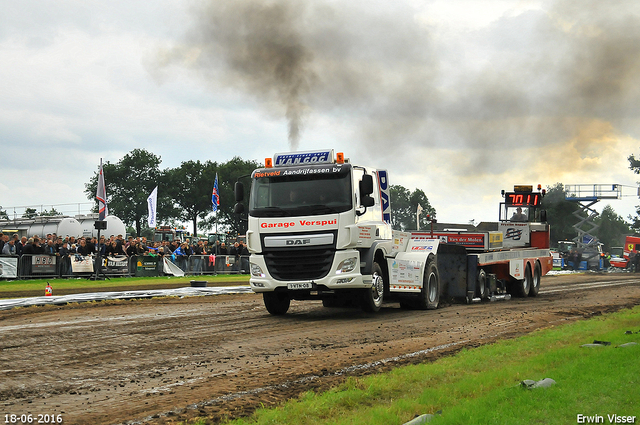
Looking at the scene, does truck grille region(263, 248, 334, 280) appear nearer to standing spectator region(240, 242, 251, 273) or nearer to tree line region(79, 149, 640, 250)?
standing spectator region(240, 242, 251, 273)

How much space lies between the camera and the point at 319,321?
44.8ft

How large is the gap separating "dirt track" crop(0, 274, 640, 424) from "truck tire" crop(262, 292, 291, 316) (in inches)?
14.6

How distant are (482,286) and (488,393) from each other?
13160mm

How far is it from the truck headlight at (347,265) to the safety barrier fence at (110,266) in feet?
53.8

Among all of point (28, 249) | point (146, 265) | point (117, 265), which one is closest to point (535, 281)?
point (146, 265)

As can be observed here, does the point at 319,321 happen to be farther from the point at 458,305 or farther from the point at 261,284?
the point at 458,305

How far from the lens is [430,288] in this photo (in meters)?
16.4

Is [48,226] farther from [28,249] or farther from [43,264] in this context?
[28,249]

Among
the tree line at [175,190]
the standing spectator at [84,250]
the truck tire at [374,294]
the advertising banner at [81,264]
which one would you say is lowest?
the truck tire at [374,294]

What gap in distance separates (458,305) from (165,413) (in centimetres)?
1341

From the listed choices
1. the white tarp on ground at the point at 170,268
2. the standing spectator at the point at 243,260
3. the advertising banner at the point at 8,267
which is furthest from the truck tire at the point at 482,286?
the advertising banner at the point at 8,267

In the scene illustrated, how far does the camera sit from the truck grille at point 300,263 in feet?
43.5

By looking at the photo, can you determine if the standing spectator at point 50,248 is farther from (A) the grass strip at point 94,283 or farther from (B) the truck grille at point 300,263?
(B) the truck grille at point 300,263

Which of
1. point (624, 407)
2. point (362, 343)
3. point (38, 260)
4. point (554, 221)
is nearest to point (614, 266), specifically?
point (554, 221)
